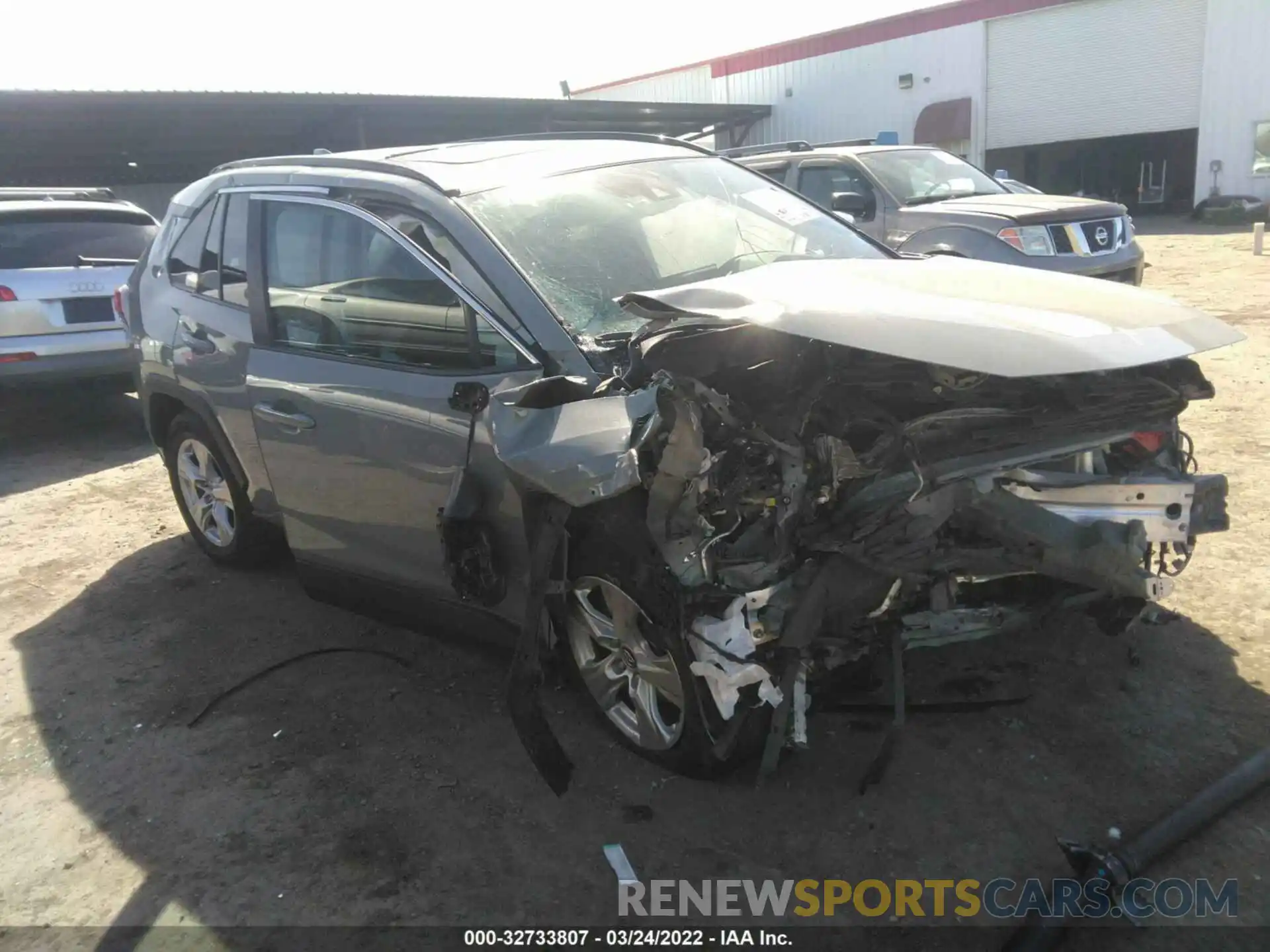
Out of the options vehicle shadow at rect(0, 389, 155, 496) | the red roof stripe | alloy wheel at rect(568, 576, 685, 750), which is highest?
the red roof stripe

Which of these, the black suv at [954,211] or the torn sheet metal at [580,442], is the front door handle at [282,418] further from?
the black suv at [954,211]

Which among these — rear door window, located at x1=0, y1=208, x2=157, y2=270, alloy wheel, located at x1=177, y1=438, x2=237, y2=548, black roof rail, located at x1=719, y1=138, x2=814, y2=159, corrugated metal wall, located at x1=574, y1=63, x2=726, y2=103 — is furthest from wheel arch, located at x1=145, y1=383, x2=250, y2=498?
corrugated metal wall, located at x1=574, y1=63, x2=726, y2=103

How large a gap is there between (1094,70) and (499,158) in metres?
26.2

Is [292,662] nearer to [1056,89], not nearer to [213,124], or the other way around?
[213,124]

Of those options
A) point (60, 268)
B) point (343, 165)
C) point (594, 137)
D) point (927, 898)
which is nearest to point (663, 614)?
point (927, 898)

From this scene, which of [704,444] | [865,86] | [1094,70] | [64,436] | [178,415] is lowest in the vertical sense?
[64,436]

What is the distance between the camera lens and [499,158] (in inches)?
157

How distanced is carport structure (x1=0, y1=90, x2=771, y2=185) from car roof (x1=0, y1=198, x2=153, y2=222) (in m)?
8.88

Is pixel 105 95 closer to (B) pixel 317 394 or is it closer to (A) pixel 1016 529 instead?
(B) pixel 317 394

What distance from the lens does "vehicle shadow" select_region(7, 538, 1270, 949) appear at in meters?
2.74

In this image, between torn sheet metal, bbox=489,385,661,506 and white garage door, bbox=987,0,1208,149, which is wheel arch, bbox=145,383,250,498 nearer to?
torn sheet metal, bbox=489,385,661,506

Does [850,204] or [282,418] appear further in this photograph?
[850,204]

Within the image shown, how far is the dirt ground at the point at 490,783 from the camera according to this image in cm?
275

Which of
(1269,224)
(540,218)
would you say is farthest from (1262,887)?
(1269,224)
